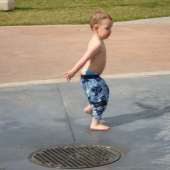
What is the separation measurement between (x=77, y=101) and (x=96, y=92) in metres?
1.14

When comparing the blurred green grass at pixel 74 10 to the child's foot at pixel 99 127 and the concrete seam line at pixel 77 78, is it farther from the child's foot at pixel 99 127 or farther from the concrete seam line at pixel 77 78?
the child's foot at pixel 99 127

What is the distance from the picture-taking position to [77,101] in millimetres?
7352

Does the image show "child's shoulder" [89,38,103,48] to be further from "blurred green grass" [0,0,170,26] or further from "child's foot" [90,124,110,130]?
"blurred green grass" [0,0,170,26]

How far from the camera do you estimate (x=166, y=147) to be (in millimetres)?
5621

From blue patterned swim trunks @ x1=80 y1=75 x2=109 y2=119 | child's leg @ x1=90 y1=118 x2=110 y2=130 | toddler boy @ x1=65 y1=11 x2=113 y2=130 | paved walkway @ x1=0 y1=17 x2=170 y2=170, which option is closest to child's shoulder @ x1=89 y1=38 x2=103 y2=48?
toddler boy @ x1=65 y1=11 x2=113 y2=130

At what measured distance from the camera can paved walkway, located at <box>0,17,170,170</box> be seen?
5648 millimetres

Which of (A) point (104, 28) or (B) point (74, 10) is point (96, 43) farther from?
(B) point (74, 10)

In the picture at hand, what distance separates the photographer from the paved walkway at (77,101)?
565 cm

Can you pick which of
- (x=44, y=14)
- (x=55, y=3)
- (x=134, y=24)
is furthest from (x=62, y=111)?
(x=55, y=3)

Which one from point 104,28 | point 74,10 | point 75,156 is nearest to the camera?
point 75,156

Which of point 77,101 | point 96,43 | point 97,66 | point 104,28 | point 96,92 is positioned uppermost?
point 104,28

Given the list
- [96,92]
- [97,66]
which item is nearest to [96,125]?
[96,92]

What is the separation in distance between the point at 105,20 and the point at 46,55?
4652 millimetres

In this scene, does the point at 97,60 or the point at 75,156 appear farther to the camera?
the point at 97,60
